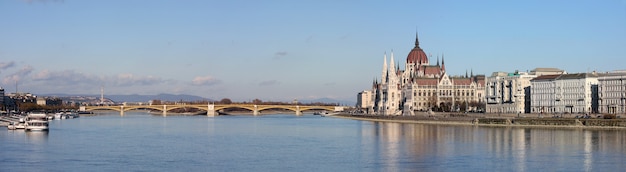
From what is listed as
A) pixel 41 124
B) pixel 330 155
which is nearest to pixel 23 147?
pixel 330 155

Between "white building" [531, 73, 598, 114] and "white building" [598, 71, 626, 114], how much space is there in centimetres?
288

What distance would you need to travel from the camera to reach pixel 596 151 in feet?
159

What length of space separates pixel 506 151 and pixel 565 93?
2324 inches

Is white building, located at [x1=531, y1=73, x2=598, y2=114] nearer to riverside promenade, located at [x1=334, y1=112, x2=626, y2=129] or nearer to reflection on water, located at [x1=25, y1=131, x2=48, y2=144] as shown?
riverside promenade, located at [x1=334, y1=112, x2=626, y2=129]

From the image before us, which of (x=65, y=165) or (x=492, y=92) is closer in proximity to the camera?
(x=65, y=165)

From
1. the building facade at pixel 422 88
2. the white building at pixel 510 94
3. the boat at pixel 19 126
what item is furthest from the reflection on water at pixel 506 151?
the building facade at pixel 422 88

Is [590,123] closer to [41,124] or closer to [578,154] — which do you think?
[578,154]

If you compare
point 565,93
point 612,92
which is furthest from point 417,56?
point 612,92

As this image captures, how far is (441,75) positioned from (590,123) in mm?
67692

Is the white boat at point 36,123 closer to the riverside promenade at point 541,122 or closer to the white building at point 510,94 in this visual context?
the riverside promenade at point 541,122

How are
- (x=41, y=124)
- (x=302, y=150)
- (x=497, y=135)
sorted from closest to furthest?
(x=302, y=150)
(x=497, y=135)
(x=41, y=124)

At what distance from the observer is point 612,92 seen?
314 ft

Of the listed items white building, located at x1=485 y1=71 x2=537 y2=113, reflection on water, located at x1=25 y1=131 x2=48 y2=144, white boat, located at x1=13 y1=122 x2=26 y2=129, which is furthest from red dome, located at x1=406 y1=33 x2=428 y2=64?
reflection on water, located at x1=25 y1=131 x2=48 y2=144

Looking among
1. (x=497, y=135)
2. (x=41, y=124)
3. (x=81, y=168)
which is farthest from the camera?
(x=41, y=124)
